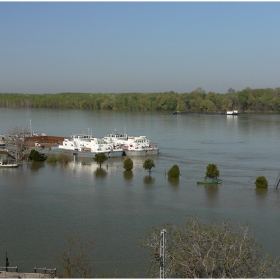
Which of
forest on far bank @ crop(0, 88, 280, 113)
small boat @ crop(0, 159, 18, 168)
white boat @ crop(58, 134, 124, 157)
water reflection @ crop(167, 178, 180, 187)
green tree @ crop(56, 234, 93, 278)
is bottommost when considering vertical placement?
green tree @ crop(56, 234, 93, 278)

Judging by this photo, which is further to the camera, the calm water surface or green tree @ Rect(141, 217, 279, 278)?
the calm water surface

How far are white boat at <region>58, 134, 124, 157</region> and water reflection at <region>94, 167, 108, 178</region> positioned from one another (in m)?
1.49

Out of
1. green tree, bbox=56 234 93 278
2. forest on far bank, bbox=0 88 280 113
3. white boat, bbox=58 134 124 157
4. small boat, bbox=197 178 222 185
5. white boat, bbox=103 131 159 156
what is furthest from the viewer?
forest on far bank, bbox=0 88 280 113

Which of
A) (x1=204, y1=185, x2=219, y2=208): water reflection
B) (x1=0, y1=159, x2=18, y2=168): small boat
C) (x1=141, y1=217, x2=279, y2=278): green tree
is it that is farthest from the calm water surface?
(x1=141, y1=217, x2=279, y2=278): green tree

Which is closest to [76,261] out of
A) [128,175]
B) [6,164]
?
[128,175]

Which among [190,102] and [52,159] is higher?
[190,102]

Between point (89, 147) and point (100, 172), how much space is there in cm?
242

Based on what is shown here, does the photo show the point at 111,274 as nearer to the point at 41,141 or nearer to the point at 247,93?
the point at 41,141

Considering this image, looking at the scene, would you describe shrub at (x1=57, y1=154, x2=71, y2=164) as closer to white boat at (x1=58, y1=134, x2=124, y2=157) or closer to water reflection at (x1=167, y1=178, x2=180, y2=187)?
white boat at (x1=58, y1=134, x2=124, y2=157)

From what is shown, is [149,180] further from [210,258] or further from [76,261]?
[210,258]

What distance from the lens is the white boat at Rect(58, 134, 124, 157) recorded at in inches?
480

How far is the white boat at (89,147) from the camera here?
12.2 metres

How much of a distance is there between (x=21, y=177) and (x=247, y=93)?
91.2 feet

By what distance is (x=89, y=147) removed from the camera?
41.0 feet
